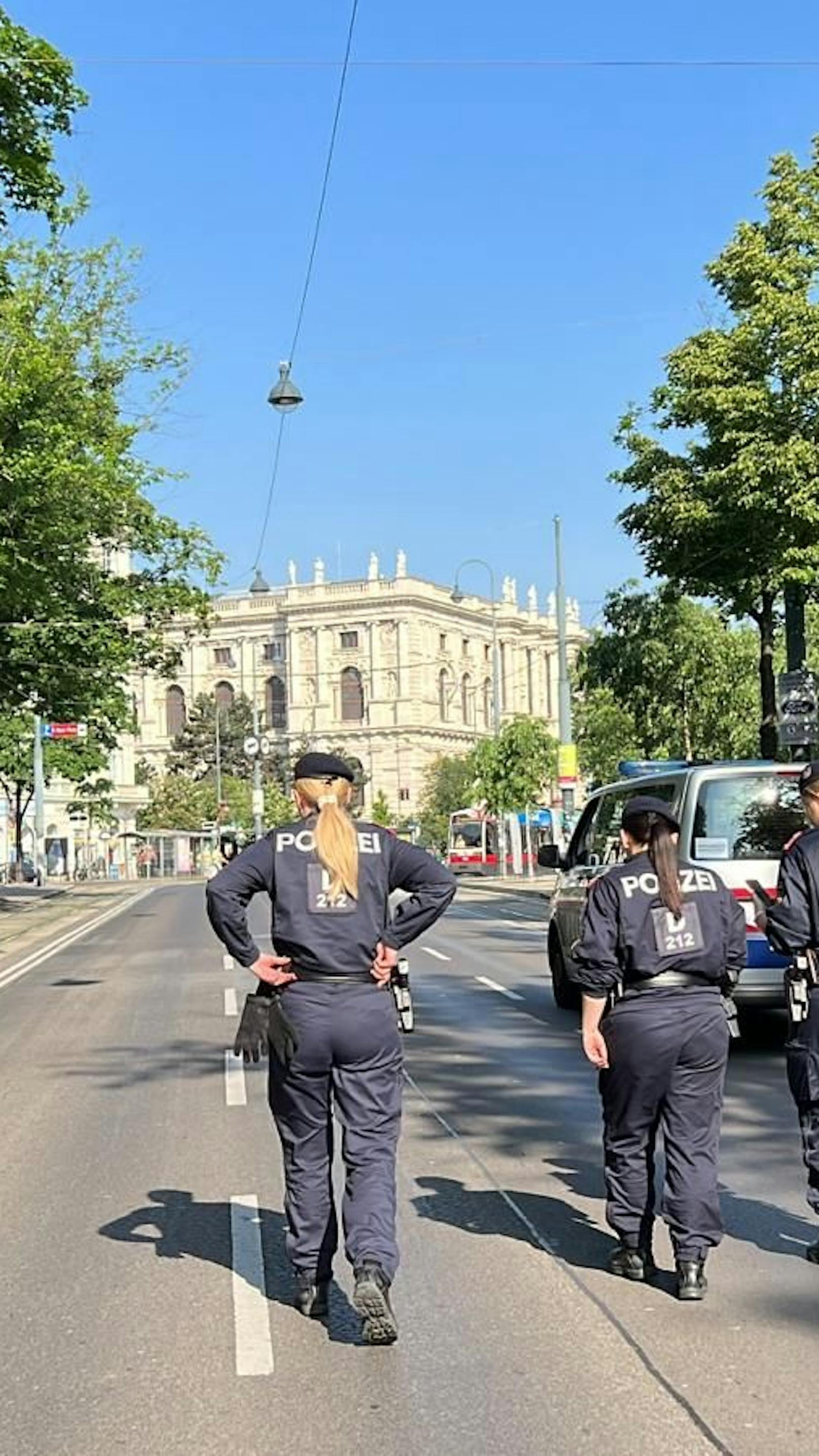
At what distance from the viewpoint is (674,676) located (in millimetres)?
41250

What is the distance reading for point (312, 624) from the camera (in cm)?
13625

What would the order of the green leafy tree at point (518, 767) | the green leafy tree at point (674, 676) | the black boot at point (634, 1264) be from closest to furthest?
the black boot at point (634, 1264)
the green leafy tree at point (674, 676)
the green leafy tree at point (518, 767)

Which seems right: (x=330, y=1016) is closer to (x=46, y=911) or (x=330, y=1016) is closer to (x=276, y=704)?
(x=46, y=911)

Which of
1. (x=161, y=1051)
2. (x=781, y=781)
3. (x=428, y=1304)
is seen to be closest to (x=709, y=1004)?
(x=428, y=1304)

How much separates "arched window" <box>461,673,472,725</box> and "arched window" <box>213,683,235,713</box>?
1843 cm

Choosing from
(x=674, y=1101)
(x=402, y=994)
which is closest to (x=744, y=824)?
(x=674, y=1101)

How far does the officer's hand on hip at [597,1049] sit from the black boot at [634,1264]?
67cm

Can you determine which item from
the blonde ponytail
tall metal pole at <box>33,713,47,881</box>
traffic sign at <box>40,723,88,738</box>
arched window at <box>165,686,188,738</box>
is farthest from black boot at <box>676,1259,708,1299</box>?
arched window at <box>165,686,188,738</box>

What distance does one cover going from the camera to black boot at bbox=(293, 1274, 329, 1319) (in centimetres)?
569

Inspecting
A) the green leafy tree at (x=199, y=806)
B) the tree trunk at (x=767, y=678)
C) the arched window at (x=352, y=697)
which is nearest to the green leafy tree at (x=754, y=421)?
the tree trunk at (x=767, y=678)

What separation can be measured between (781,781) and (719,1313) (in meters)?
6.76

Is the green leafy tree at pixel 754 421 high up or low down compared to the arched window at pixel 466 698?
down

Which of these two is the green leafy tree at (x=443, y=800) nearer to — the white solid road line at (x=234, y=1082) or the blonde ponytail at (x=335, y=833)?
the white solid road line at (x=234, y=1082)

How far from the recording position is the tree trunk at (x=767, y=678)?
1024 inches
